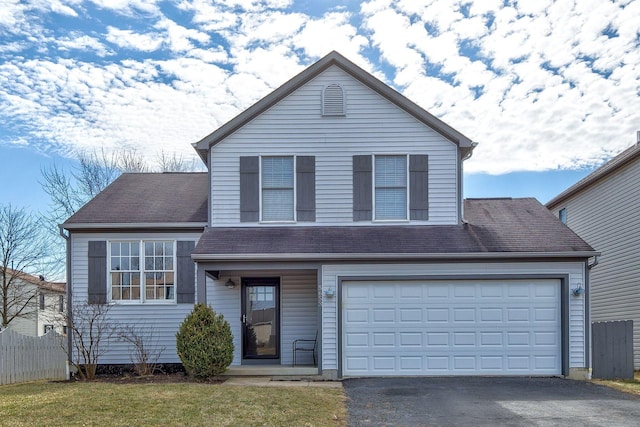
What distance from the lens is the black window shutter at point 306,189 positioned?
1258 cm

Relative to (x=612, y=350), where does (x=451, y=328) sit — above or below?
above

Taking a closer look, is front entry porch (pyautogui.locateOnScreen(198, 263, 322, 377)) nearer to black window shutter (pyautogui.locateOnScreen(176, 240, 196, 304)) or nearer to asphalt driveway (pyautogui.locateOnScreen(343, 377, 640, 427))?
black window shutter (pyautogui.locateOnScreen(176, 240, 196, 304))

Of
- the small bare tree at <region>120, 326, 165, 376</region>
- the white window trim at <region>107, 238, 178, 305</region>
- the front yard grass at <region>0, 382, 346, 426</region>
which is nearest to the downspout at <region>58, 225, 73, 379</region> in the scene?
the white window trim at <region>107, 238, 178, 305</region>

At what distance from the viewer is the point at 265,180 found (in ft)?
41.8

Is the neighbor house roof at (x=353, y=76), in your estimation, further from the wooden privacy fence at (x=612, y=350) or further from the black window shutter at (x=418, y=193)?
the wooden privacy fence at (x=612, y=350)

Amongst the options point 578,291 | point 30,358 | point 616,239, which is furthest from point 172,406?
point 616,239

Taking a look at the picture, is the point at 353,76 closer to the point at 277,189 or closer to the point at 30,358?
the point at 277,189

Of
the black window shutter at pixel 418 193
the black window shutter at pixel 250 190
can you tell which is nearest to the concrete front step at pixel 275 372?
the black window shutter at pixel 250 190

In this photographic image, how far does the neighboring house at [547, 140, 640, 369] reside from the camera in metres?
14.8

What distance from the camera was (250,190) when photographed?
1257 cm

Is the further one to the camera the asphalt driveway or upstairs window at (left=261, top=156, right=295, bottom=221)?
upstairs window at (left=261, top=156, right=295, bottom=221)

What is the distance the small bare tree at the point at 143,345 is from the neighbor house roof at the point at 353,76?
464 cm

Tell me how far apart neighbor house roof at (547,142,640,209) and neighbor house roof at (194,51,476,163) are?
5444mm

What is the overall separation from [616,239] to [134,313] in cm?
1391
